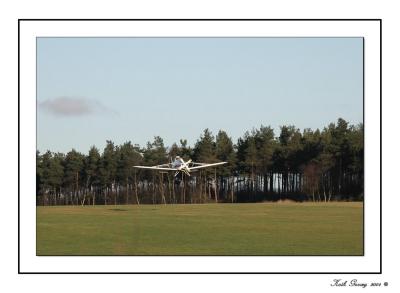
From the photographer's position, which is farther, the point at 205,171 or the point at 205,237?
the point at 205,171

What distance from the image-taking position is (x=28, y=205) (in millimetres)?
21719

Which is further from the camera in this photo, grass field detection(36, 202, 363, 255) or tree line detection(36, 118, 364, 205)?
tree line detection(36, 118, 364, 205)

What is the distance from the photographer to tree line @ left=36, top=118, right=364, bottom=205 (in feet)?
300

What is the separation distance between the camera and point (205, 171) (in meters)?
99.3

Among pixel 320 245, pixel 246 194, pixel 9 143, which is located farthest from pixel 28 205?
pixel 246 194

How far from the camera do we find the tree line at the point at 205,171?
9156cm

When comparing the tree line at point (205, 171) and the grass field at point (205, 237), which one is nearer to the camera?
the grass field at point (205, 237)
